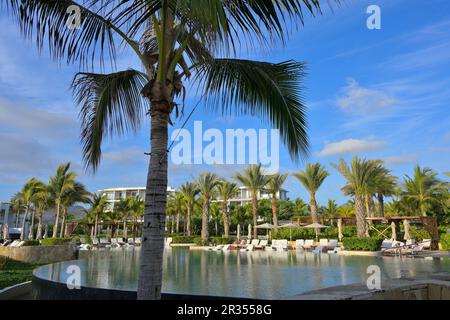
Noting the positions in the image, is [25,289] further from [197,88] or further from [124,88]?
[197,88]

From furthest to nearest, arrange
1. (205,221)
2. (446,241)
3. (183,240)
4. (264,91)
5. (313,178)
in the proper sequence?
Answer: (183,240)
(205,221)
(313,178)
(446,241)
(264,91)

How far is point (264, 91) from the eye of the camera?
4.92 meters

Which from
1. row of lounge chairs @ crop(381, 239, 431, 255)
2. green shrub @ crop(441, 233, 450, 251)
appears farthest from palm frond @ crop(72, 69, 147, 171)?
green shrub @ crop(441, 233, 450, 251)

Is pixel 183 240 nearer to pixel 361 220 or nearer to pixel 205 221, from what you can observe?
pixel 205 221

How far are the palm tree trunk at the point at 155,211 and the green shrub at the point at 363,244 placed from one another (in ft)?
69.9

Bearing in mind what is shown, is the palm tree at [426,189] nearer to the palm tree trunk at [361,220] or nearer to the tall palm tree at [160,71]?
the palm tree trunk at [361,220]

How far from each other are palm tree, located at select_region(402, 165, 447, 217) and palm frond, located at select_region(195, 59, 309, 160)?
3461 centimetres

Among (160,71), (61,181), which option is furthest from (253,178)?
(160,71)

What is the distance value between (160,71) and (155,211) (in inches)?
58.8

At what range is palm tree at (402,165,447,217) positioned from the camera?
3462cm

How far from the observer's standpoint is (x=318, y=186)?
35.6 m

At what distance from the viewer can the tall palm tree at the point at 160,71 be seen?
3094 millimetres

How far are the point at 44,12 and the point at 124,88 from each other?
1762 mm

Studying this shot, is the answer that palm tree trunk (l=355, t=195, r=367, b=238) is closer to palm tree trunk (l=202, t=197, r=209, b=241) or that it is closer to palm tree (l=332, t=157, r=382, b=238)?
palm tree (l=332, t=157, r=382, b=238)
